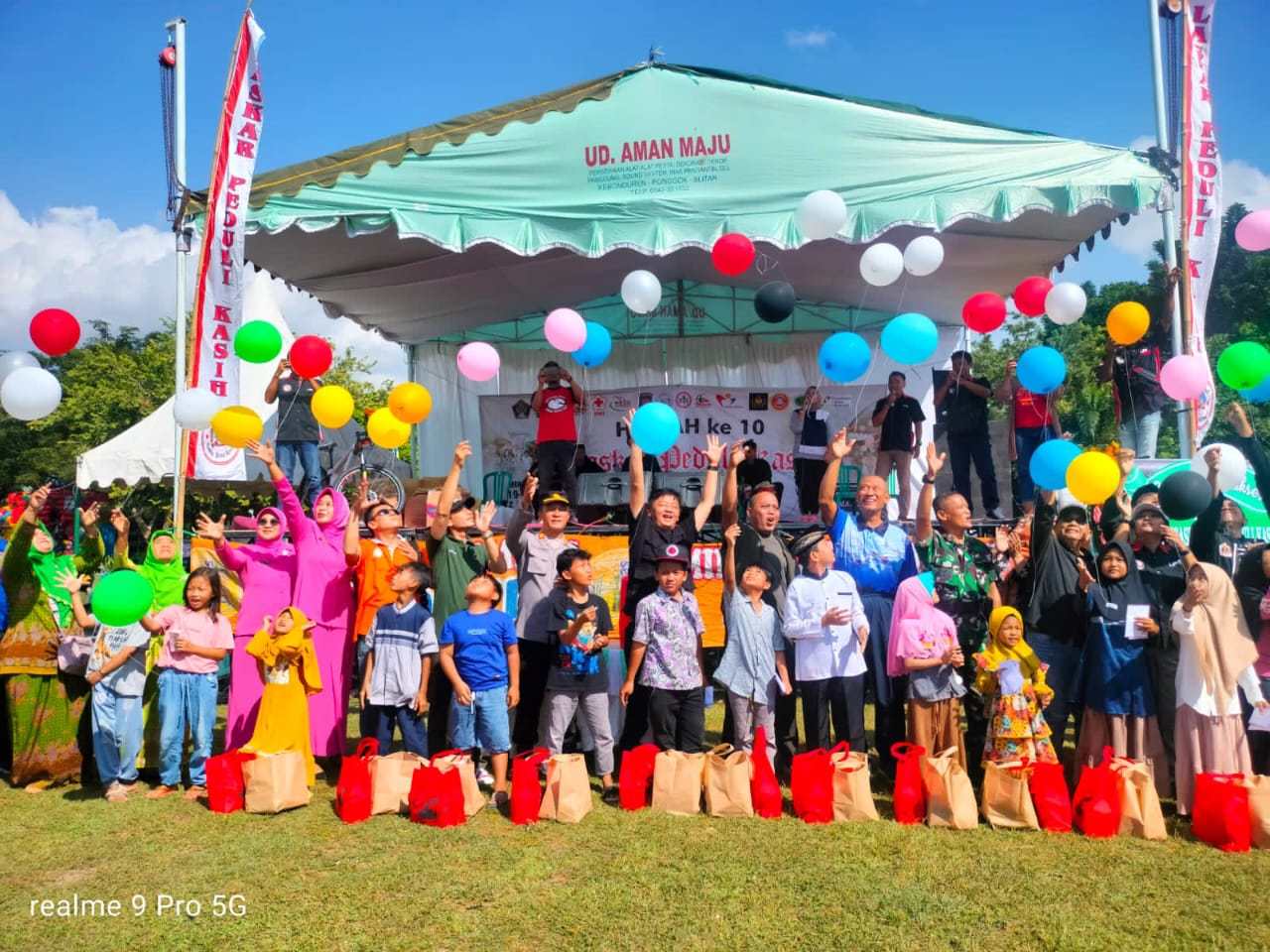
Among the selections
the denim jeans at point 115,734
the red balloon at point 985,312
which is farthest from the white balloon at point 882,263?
the denim jeans at point 115,734

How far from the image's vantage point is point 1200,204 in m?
6.84

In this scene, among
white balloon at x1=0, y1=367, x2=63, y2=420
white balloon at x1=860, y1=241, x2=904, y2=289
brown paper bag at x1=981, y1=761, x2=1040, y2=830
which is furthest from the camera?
white balloon at x1=860, y1=241, x2=904, y2=289

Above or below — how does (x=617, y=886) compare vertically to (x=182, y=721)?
below

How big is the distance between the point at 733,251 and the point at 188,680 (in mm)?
4546

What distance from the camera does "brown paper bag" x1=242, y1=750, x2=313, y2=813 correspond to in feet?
15.1

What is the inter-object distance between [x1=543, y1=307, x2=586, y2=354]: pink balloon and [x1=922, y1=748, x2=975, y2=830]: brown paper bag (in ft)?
12.4

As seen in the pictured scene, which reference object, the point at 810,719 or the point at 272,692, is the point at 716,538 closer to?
the point at 810,719

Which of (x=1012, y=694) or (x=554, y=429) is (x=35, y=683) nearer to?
(x=554, y=429)

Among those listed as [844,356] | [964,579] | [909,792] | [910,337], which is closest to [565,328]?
[844,356]

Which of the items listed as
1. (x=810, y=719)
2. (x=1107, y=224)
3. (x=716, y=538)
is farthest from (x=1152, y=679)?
(x=1107, y=224)

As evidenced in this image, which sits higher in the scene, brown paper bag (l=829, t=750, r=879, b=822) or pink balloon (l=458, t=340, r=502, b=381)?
pink balloon (l=458, t=340, r=502, b=381)

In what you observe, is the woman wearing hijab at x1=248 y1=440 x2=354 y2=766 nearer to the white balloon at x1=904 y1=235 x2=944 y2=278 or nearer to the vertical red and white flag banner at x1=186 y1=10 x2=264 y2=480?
the vertical red and white flag banner at x1=186 y1=10 x2=264 y2=480

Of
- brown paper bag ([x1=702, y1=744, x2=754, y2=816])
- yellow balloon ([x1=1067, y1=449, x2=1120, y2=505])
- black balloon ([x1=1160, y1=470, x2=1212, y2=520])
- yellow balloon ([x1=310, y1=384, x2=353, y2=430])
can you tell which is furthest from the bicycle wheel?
black balloon ([x1=1160, y1=470, x2=1212, y2=520])

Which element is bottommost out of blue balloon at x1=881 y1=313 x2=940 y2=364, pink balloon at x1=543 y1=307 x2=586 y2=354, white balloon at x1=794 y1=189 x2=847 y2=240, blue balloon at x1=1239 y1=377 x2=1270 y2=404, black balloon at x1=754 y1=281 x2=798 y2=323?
blue balloon at x1=1239 y1=377 x2=1270 y2=404
